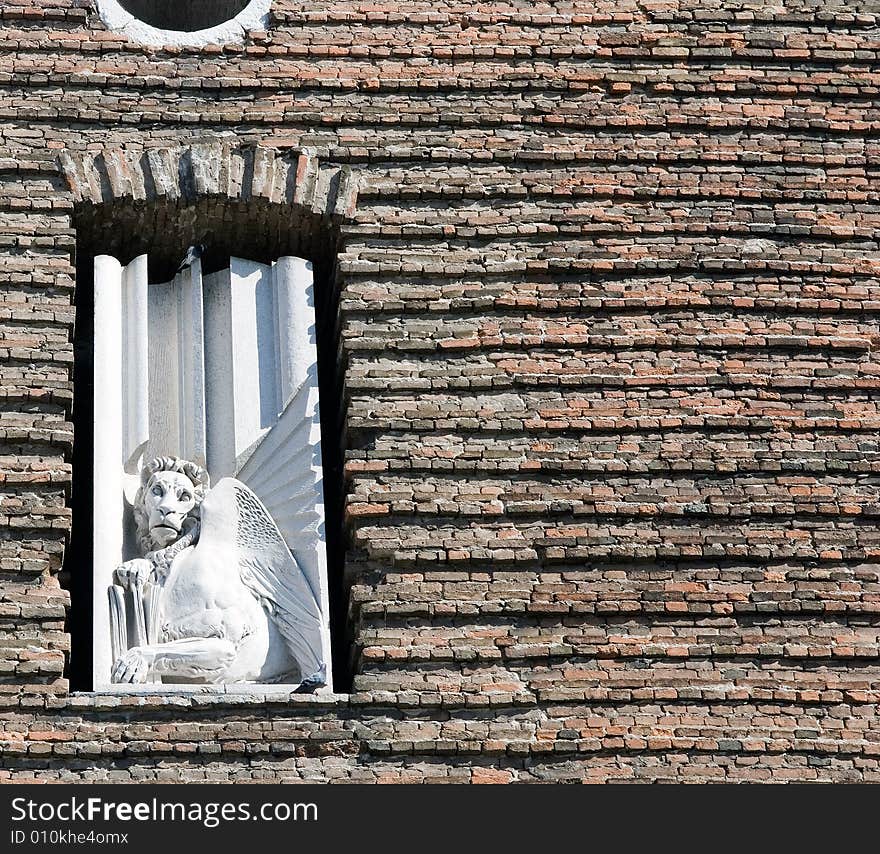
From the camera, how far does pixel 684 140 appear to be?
12.5 m

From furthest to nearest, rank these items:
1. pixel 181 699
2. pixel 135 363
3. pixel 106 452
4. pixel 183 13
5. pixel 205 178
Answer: pixel 183 13
pixel 205 178
pixel 135 363
pixel 106 452
pixel 181 699

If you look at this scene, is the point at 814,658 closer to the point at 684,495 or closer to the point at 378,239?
the point at 684,495

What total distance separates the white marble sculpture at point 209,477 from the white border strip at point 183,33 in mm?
1255

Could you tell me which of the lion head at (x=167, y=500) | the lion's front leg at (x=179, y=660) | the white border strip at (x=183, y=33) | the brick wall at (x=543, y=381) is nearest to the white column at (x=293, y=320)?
the brick wall at (x=543, y=381)

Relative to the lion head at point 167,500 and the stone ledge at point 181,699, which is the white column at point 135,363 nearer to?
the lion head at point 167,500

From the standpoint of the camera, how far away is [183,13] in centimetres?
1362

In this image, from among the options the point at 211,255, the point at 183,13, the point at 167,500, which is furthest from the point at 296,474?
the point at 183,13

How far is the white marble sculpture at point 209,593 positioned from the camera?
1077cm

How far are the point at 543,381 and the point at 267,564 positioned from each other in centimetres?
163

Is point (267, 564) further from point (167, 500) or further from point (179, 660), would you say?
point (179, 660)

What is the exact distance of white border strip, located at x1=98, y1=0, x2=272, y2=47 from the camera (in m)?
12.6

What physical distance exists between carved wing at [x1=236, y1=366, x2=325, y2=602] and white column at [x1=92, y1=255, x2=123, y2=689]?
2.09 feet

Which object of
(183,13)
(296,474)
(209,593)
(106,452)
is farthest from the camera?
(183,13)

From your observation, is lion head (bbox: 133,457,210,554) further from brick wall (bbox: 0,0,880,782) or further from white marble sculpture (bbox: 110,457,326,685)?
brick wall (bbox: 0,0,880,782)
